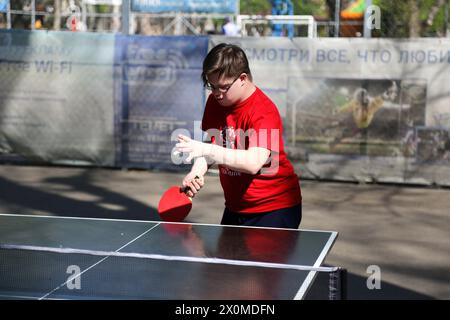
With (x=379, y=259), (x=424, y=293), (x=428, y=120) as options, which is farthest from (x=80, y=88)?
(x=424, y=293)

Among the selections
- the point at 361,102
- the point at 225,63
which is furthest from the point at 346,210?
the point at 225,63

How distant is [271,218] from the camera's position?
4.16 meters

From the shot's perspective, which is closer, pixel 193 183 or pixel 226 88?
pixel 226 88

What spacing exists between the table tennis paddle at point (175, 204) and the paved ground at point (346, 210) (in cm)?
163

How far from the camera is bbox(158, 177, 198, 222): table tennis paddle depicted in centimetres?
420

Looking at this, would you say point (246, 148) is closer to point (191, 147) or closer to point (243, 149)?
point (243, 149)

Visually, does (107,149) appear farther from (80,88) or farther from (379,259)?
(379,259)

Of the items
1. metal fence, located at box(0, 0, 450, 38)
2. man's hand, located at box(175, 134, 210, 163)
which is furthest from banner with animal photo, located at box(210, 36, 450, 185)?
man's hand, located at box(175, 134, 210, 163)

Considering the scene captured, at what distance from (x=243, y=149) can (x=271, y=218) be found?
1.58ft

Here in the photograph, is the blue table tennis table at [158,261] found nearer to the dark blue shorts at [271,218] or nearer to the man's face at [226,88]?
the dark blue shorts at [271,218]

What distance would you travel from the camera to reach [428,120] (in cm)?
971

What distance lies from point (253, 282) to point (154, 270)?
48cm

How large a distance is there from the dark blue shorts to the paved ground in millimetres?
1296

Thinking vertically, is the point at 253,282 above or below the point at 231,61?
below
